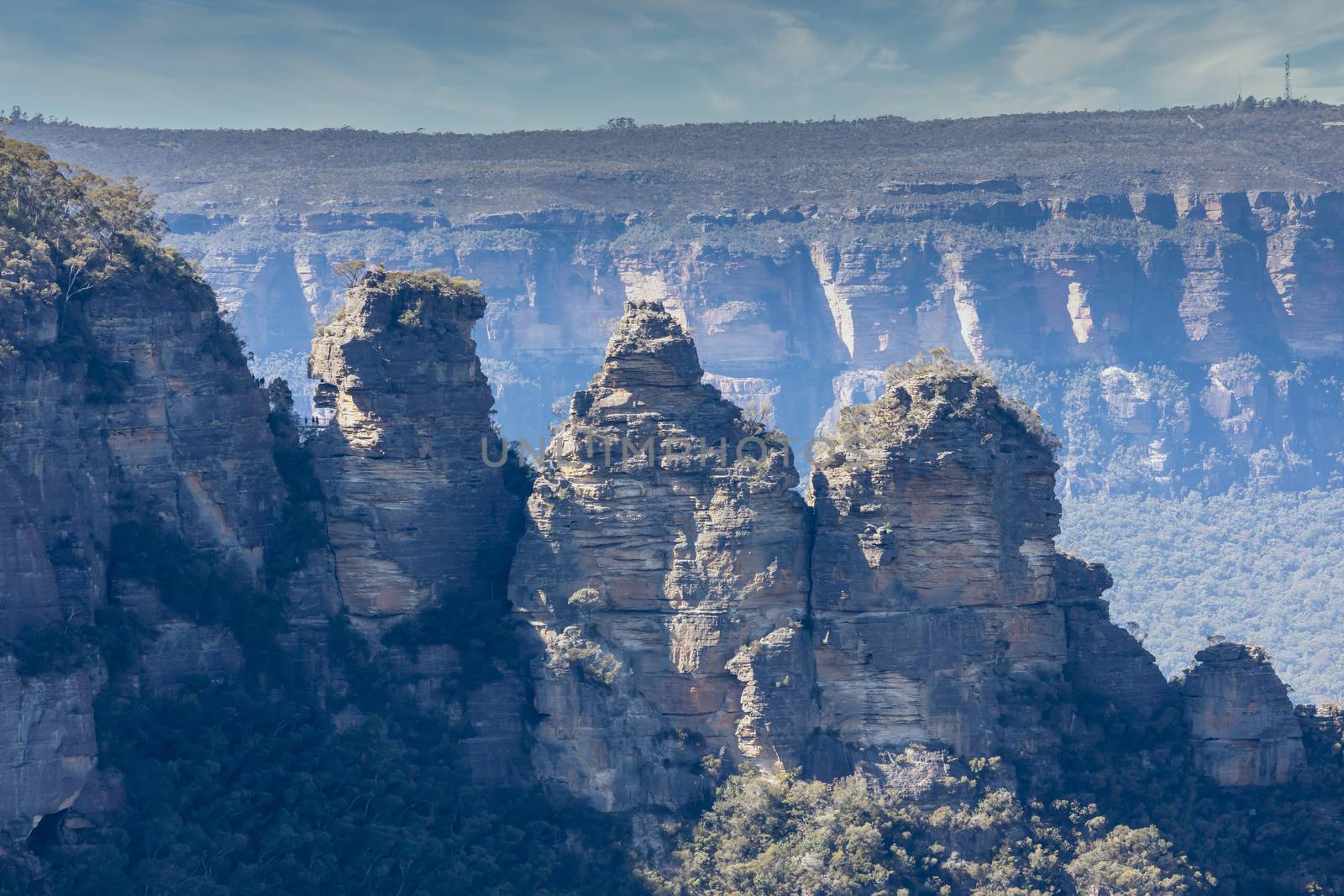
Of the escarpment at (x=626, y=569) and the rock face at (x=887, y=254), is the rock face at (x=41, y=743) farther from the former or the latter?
the rock face at (x=887, y=254)

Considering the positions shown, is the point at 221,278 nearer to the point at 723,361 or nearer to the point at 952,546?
the point at 723,361

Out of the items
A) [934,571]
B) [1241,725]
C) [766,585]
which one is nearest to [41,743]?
[766,585]

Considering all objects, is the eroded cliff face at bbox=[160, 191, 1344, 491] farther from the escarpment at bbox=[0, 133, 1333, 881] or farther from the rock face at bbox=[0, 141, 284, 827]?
the rock face at bbox=[0, 141, 284, 827]

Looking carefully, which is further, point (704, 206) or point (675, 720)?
point (704, 206)

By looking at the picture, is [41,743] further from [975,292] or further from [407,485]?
[975,292]

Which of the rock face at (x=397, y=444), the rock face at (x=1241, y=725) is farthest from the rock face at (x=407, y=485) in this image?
the rock face at (x=1241, y=725)

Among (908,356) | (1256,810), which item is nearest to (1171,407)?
(908,356)
